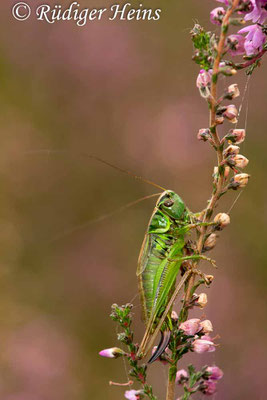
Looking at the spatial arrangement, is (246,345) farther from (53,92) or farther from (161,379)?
(53,92)

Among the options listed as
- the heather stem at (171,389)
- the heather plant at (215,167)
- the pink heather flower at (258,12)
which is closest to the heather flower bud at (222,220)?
the heather plant at (215,167)

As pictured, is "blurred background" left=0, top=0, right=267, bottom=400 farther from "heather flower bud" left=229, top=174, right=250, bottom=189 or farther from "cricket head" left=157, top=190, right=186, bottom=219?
"heather flower bud" left=229, top=174, right=250, bottom=189

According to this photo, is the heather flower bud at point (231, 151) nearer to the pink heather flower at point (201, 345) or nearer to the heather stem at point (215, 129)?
the heather stem at point (215, 129)

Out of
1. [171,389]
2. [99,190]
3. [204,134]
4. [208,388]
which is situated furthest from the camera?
[99,190]

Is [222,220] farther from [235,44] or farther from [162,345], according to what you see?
[235,44]

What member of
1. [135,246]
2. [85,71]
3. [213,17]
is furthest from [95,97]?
[213,17]

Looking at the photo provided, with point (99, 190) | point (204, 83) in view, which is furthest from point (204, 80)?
point (99, 190)

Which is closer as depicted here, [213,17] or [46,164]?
[213,17]
